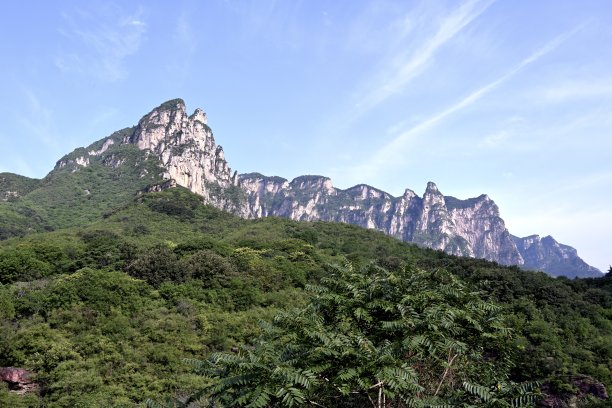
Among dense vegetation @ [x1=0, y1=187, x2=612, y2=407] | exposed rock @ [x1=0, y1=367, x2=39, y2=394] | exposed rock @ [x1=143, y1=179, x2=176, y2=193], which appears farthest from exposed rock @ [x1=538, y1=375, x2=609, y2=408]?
exposed rock @ [x1=143, y1=179, x2=176, y2=193]

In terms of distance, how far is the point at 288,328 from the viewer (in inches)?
284

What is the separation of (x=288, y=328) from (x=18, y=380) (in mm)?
23551

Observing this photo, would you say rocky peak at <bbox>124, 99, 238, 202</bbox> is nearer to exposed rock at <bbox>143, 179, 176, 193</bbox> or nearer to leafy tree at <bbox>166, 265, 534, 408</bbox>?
exposed rock at <bbox>143, 179, 176, 193</bbox>

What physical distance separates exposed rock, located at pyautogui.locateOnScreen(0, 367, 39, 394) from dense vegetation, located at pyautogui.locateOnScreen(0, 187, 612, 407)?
0.52 meters

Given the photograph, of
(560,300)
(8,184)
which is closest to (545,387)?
(560,300)

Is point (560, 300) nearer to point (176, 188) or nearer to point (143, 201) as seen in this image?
point (143, 201)

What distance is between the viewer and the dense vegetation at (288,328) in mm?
5555

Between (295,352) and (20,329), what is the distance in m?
28.5

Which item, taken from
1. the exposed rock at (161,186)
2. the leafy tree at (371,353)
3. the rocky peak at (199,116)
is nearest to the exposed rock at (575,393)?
the leafy tree at (371,353)

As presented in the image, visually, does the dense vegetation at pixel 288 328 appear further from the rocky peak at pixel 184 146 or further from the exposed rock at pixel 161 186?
the rocky peak at pixel 184 146

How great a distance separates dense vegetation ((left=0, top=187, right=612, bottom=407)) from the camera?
555 cm

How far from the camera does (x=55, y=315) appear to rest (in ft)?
96.6

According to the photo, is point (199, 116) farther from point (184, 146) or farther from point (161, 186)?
point (161, 186)

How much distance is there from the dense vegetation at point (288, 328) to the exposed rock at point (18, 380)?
0.52 meters
